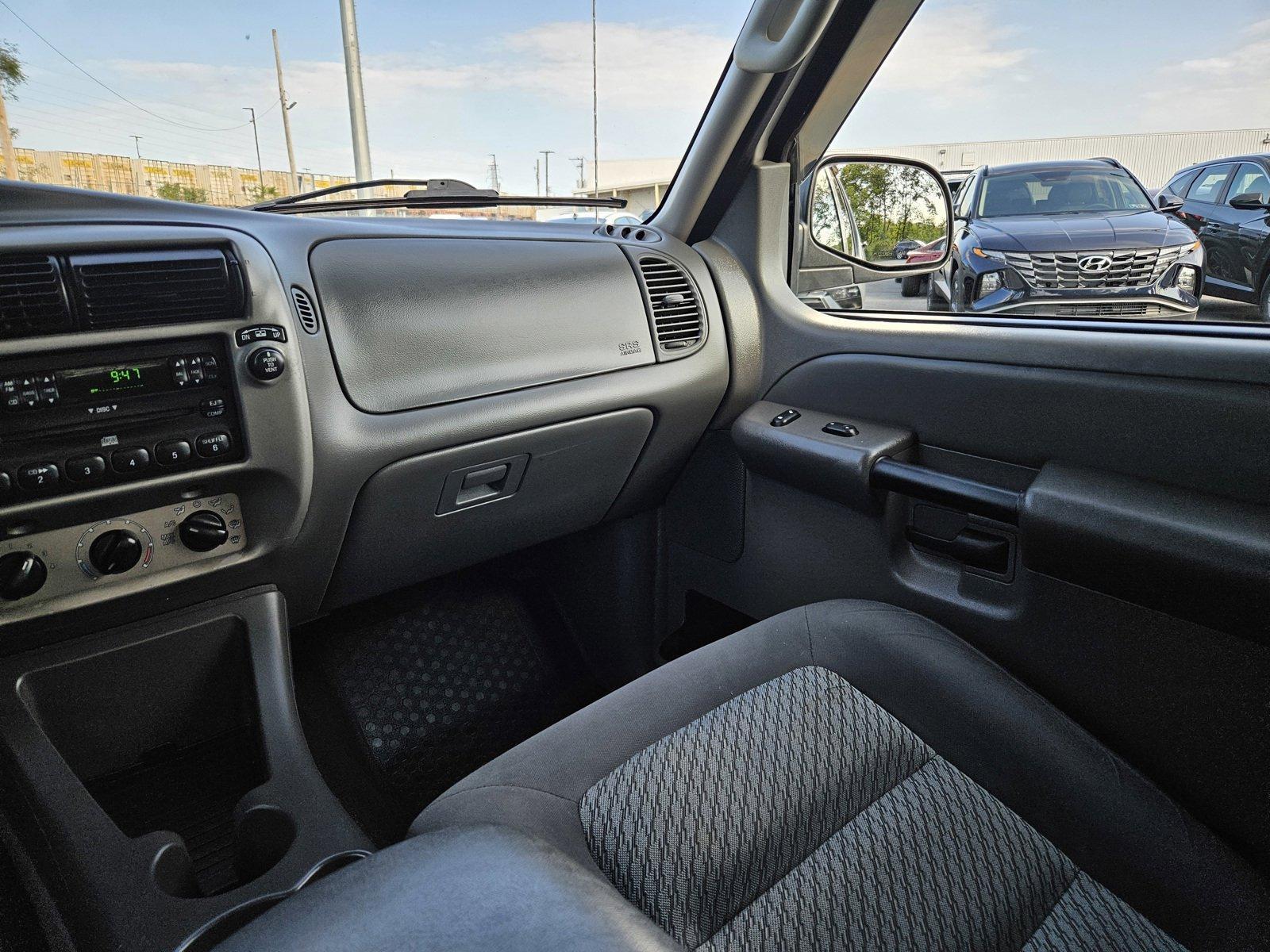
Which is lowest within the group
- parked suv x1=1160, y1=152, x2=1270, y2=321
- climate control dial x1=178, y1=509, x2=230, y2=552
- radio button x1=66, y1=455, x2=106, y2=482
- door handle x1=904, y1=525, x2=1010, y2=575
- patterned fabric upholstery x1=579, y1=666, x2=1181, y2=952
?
patterned fabric upholstery x1=579, y1=666, x2=1181, y2=952

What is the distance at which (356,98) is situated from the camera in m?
2.18

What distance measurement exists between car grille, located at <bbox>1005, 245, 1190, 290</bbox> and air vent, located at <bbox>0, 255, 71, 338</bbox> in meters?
1.66

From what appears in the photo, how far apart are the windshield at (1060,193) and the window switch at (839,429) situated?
1.96 ft

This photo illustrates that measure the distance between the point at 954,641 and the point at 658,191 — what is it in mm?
1328

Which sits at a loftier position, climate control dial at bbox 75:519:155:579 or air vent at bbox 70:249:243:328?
air vent at bbox 70:249:243:328

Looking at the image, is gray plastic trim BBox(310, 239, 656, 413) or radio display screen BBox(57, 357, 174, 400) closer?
radio display screen BBox(57, 357, 174, 400)

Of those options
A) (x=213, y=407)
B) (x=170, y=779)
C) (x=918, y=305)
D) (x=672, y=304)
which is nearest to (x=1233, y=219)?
(x=918, y=305)

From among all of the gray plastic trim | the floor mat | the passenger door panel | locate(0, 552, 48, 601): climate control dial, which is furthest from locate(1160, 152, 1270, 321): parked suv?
locate(0, 552, 48, 601): climate control dial

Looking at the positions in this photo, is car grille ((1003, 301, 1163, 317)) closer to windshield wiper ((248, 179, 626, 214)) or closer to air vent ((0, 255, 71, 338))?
windshield wiper ((248, 179, 626, 214))

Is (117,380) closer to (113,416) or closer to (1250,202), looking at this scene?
(113,416)

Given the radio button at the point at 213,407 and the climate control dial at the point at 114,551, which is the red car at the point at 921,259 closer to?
the radio button at the point at 213,407

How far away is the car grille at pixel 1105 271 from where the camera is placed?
4.90ft

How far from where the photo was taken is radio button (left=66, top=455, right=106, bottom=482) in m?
1.06

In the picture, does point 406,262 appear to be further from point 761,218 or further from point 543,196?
point 761,218
